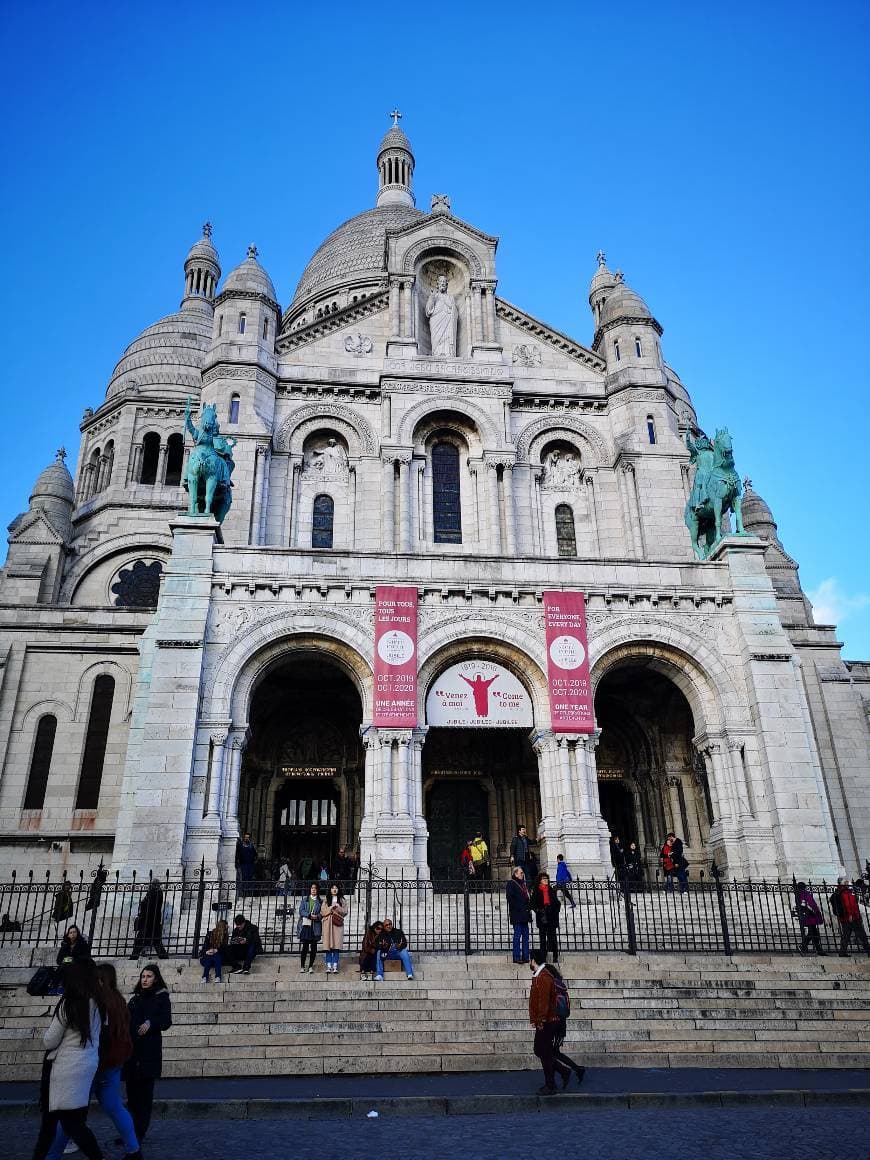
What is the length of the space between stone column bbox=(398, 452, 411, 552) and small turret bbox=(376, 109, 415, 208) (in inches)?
1689

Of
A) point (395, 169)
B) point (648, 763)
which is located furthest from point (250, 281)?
point (395, 169)

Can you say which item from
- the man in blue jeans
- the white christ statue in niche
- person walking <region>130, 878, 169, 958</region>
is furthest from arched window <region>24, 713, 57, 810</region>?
the white christ statue in niche

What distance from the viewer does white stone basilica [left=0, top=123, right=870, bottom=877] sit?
2183cm

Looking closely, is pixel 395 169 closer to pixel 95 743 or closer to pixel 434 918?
pixel 95 743

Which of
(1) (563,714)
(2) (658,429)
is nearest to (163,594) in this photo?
(1) (563,714)

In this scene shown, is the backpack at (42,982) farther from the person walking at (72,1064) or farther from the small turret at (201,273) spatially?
the small turret at (201,273)

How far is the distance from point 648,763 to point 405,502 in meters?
11.1

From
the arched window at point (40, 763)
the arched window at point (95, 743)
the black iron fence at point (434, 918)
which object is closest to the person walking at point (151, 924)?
the black iron fence at point (434, 918)

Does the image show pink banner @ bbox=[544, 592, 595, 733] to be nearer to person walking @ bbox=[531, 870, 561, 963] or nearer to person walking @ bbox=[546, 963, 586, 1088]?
person walking @ bbox=[531, 870, 561, 963]

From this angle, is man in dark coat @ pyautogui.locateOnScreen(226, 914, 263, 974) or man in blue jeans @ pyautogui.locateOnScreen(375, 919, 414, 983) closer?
man in blue jeans @ pyautogui.locateOnScreen(375, 919, 414, 983)

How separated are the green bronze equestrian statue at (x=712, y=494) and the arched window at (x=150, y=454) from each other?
25365 mm

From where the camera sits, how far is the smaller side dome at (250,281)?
105 ft

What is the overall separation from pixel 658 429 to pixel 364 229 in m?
32.8

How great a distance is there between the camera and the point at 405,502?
29.5 metres
